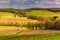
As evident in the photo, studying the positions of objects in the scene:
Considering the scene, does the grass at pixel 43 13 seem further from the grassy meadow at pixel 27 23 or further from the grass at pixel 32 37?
the grass at pixel 32 37

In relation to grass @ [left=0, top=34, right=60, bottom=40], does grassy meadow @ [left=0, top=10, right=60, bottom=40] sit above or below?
above

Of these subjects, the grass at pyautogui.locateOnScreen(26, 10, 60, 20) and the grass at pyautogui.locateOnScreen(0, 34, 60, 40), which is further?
the grass at pyautogui.locateOnScreen(26, 10, 60, 20)

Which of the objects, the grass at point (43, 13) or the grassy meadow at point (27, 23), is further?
the grass at point (43, 13)

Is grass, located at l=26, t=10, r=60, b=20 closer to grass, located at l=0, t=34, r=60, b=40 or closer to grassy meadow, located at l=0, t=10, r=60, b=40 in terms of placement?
grassy meadow, located at l=0, t=10, r=60, b=40

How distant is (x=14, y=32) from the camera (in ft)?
6.99

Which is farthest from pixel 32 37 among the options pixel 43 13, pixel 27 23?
pixel 43 13

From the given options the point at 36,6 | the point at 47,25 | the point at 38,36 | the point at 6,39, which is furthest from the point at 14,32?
the point at 36,6

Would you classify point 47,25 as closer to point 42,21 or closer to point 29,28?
point 42,21

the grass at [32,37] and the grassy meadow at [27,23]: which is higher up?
the grassy meadow at [27,23]

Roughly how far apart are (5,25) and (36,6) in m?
0.66

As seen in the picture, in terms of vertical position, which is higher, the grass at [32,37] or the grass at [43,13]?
the grass at [43,13]

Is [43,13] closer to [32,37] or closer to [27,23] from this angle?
[27,23]

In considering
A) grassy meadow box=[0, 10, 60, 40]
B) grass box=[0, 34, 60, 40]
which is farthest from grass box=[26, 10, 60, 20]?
grass box=[0, 34, 60, 40]

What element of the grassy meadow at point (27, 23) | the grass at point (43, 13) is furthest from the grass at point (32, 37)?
the grass at point (43, 13)
